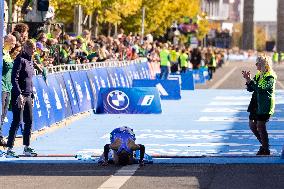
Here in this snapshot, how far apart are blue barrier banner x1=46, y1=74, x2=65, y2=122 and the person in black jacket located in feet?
21.6

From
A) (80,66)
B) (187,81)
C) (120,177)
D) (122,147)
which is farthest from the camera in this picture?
(187,81)

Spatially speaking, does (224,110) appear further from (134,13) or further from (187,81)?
(134,13)

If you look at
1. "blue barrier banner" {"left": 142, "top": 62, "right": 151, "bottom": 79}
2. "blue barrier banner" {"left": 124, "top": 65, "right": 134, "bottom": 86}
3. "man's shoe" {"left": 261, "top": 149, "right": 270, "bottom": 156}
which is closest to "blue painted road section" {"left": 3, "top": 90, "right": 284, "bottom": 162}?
"man's shoe" {"left": 261, "top": 149, "right": 270, "bottom": 156}

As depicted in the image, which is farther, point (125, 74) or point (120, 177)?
point (125, 74)

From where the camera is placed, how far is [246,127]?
97.1 feet

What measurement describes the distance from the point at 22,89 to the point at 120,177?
401cm

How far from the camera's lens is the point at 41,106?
1034 inches

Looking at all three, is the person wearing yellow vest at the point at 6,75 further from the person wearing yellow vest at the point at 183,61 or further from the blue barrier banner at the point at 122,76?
the person wearing yellow vest at the point at 183,61

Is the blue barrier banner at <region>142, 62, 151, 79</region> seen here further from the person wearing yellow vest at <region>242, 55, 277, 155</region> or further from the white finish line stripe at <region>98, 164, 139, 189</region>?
the white finish line stripe at <region>98, 164, 139, 189</region>

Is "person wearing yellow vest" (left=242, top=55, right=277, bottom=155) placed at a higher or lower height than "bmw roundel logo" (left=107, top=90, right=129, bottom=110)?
higher

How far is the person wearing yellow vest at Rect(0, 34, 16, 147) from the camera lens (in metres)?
21.5

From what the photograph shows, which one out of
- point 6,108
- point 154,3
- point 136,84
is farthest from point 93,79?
point 154,3

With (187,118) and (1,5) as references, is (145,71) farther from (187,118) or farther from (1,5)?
(1,5)

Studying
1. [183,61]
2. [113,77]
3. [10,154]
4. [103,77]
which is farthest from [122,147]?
[183,61]
